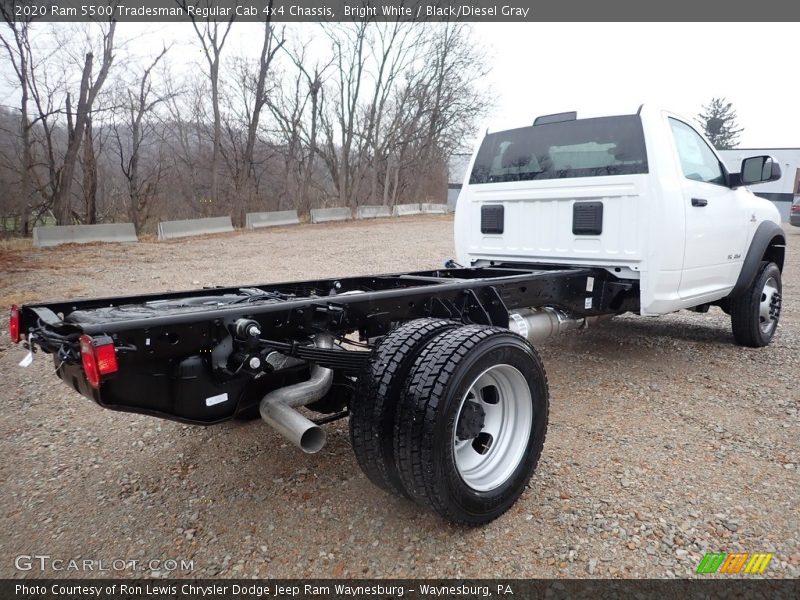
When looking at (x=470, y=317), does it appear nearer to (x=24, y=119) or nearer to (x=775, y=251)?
(x=775, y=251)

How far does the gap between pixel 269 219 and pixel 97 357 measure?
2143cm

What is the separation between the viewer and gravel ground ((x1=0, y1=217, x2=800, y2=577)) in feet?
7.54

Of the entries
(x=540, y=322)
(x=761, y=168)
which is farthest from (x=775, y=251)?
(x=540, y=322)

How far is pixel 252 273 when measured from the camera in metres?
10.0

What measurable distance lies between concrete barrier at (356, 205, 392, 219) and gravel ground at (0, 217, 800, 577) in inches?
937

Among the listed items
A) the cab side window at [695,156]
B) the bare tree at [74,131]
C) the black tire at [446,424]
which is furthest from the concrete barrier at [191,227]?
the black tire at [446,424]

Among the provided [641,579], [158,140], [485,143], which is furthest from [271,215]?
[641,579]

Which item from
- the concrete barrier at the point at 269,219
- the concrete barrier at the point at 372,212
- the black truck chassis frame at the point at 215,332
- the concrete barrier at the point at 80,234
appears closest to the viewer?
the black truck chassis frame at the point at 215,332

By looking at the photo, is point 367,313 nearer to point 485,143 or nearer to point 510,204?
point 510,204

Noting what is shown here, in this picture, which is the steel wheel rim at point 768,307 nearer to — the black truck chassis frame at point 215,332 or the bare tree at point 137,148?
the black truck chassis frame at point 215,332

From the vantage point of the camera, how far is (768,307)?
213 inches

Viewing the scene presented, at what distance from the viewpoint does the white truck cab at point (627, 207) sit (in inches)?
155

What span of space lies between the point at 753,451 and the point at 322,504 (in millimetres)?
2596

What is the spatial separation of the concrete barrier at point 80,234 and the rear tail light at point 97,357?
13.6 meters
